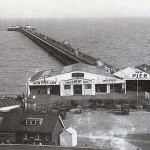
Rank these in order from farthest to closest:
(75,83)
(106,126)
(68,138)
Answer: (75,83) < (106,126) < (68,138)

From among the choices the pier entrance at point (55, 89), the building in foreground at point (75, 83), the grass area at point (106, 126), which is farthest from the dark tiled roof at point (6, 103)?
the pier entrance at point (55, 89)

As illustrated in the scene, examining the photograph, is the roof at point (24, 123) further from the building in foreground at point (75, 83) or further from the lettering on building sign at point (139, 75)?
the lettering on building sign at point (139, 75)

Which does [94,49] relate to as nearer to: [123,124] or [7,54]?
[7,54]

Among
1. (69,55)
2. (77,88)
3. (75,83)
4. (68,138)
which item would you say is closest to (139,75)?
(77,88)

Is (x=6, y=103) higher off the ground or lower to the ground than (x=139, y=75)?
lower

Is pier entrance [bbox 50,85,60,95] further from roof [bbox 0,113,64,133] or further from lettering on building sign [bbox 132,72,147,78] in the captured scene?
roof [bbox 0,113,64,133]

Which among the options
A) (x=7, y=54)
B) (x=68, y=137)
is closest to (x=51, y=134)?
(x=68, y=137)

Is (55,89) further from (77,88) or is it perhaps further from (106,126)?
(106,126)

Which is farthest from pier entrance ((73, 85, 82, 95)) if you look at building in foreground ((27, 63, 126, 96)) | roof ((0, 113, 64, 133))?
roof ((0, 113, 64, 133))
